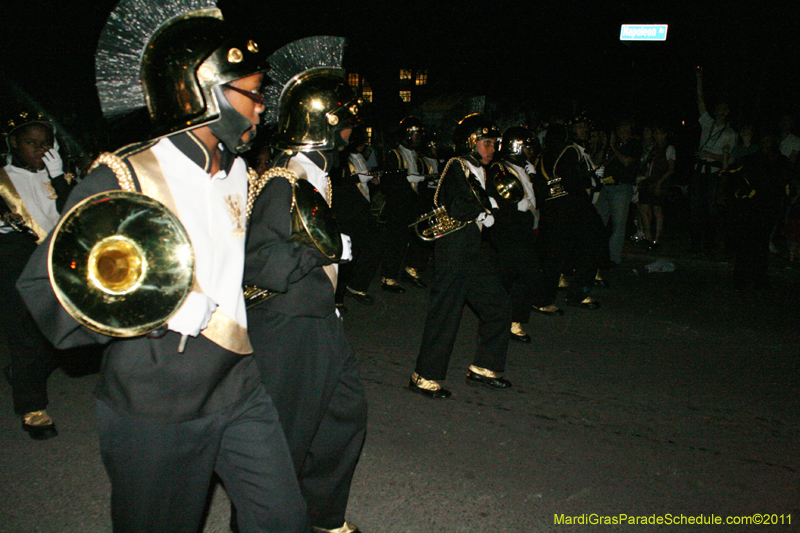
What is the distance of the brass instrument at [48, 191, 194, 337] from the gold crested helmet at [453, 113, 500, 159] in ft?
11.4

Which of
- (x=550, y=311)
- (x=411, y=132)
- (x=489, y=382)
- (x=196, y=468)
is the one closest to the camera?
(x=196, y=468)

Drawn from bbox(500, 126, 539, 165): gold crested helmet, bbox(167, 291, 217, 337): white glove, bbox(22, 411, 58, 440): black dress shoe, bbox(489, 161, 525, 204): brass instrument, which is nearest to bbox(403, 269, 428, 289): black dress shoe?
bbox(500, 126, 539, 165): gold crested helmet

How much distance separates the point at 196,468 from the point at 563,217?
5.60 metres

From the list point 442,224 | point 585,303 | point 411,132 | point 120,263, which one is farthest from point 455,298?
point 411,132

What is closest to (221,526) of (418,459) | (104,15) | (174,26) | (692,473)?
(418,459)

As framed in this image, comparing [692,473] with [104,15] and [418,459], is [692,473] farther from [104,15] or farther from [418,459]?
[104,15]

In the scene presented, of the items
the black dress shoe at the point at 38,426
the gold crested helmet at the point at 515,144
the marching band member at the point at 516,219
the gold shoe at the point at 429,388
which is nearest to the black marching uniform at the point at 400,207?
the marching band member at the point at 516,219

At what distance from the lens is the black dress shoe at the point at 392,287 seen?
8.08 m

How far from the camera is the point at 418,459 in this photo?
3.81 metres

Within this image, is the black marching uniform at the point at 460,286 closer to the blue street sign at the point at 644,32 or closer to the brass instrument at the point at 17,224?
the brass instrument at the point at 17,224

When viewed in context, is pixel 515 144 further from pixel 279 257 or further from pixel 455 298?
pixel 279 257

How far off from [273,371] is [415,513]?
119 cm

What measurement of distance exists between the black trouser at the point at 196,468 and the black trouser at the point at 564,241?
5.01 m

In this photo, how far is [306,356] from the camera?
8.73 feet
